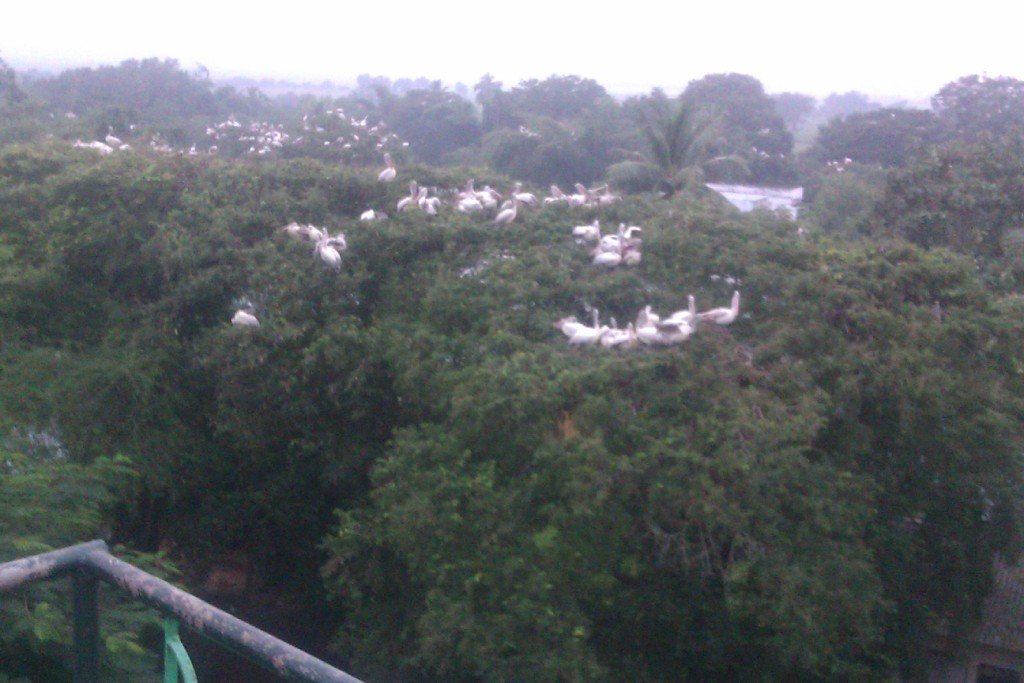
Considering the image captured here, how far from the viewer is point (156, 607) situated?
5.48 feet

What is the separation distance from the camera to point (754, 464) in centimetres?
552

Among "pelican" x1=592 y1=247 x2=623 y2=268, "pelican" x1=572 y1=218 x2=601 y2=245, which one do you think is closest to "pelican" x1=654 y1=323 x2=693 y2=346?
"pelican" x1=592 y1=247 x2=623 y2=268

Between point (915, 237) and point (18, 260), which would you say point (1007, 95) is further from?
point (18, 260)

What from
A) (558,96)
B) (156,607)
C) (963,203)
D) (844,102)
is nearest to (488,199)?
(963,203)

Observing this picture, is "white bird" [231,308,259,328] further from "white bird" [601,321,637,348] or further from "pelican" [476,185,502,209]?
"white bird" [601,321,637,348]

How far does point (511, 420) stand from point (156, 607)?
460 centimetres

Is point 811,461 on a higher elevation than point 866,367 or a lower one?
lower

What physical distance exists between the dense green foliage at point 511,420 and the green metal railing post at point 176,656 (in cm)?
141

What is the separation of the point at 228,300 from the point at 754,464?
532cm

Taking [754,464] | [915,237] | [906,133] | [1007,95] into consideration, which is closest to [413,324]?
[754,464]

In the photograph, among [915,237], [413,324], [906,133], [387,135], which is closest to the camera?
[413,324]

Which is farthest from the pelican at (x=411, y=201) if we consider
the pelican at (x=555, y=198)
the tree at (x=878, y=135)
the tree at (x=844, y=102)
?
the tree at (x=844, y=102)

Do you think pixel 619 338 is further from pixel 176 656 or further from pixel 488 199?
pixel 176 656

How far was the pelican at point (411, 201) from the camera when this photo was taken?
941 cm
